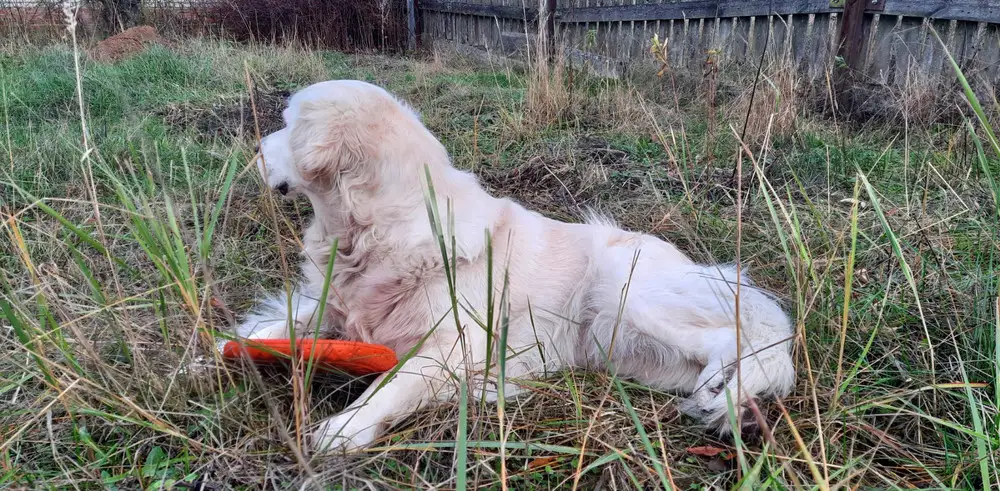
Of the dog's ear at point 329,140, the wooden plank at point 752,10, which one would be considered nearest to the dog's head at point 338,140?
the dog's ear at point 329,140

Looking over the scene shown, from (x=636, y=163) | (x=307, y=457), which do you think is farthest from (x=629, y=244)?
(x=636, y=163)

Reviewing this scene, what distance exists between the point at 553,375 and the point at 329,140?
98cm

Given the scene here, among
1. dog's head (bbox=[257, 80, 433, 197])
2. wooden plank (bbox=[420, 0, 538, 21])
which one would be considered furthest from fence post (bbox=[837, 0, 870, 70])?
dog's head (bbox=[257, 80, 433, 197])

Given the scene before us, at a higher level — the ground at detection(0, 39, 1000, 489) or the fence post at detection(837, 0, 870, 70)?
the fence post at detection(837, 0, 870, 70)

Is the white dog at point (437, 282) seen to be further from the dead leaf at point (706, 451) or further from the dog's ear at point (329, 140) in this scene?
the dead leaf at point (706, 451)

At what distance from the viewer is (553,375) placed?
1.97 m

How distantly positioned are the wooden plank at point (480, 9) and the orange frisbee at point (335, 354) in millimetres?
6446

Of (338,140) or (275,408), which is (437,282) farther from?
(275,408)

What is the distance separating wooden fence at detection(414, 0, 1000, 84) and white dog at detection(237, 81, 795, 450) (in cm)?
130

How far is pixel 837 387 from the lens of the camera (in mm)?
1448

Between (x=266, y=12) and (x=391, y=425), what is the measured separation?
9203 mm

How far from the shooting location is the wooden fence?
4172 mm

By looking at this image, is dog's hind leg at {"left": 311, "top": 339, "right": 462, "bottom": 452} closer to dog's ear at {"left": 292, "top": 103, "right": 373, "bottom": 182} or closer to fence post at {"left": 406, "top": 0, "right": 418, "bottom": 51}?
dog's ear at {"left": 292, "top": 103, "right": 373, "bottom": 182}

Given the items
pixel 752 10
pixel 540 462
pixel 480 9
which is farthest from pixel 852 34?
pixel 480 9
